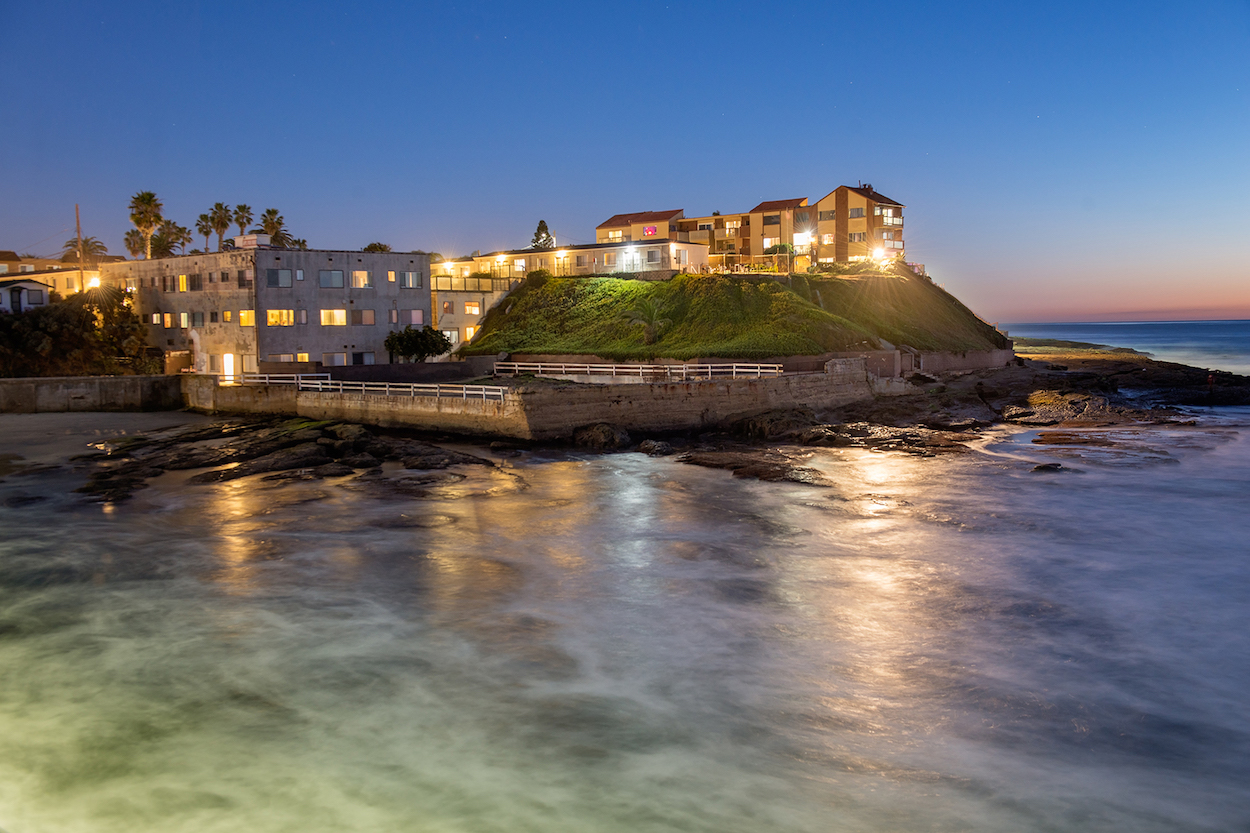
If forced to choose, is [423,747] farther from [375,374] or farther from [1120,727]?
[375,374]

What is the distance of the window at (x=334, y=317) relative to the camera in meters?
51.1

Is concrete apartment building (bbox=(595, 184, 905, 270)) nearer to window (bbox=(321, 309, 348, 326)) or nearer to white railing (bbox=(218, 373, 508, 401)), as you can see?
window (bbox=(321, 309, 348, 326))

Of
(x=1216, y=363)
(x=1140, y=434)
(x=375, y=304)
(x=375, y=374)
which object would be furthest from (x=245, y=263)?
(x=1216, y=363)

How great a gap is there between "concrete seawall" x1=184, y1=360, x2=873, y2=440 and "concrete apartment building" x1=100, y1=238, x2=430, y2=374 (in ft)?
23.0

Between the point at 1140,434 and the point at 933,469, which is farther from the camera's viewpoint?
the point at 1140,434

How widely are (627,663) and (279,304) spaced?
42665mm

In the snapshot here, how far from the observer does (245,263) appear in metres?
48.8

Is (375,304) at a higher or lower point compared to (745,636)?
higher

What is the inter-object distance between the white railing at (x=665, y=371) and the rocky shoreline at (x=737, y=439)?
4.13 metres

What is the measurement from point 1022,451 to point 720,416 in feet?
40.3

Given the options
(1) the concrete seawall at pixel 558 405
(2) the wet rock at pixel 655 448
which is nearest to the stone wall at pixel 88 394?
(1) the concrete seawall at pixel 558 405

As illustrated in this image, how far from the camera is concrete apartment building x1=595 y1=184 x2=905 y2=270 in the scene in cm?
8988

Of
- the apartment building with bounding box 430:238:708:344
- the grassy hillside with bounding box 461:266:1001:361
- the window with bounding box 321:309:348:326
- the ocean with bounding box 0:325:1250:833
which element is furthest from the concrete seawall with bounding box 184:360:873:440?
the apartment building with bounding box 430:238:708:344

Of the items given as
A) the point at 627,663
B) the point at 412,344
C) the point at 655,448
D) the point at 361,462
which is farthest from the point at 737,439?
the point at 412,344
